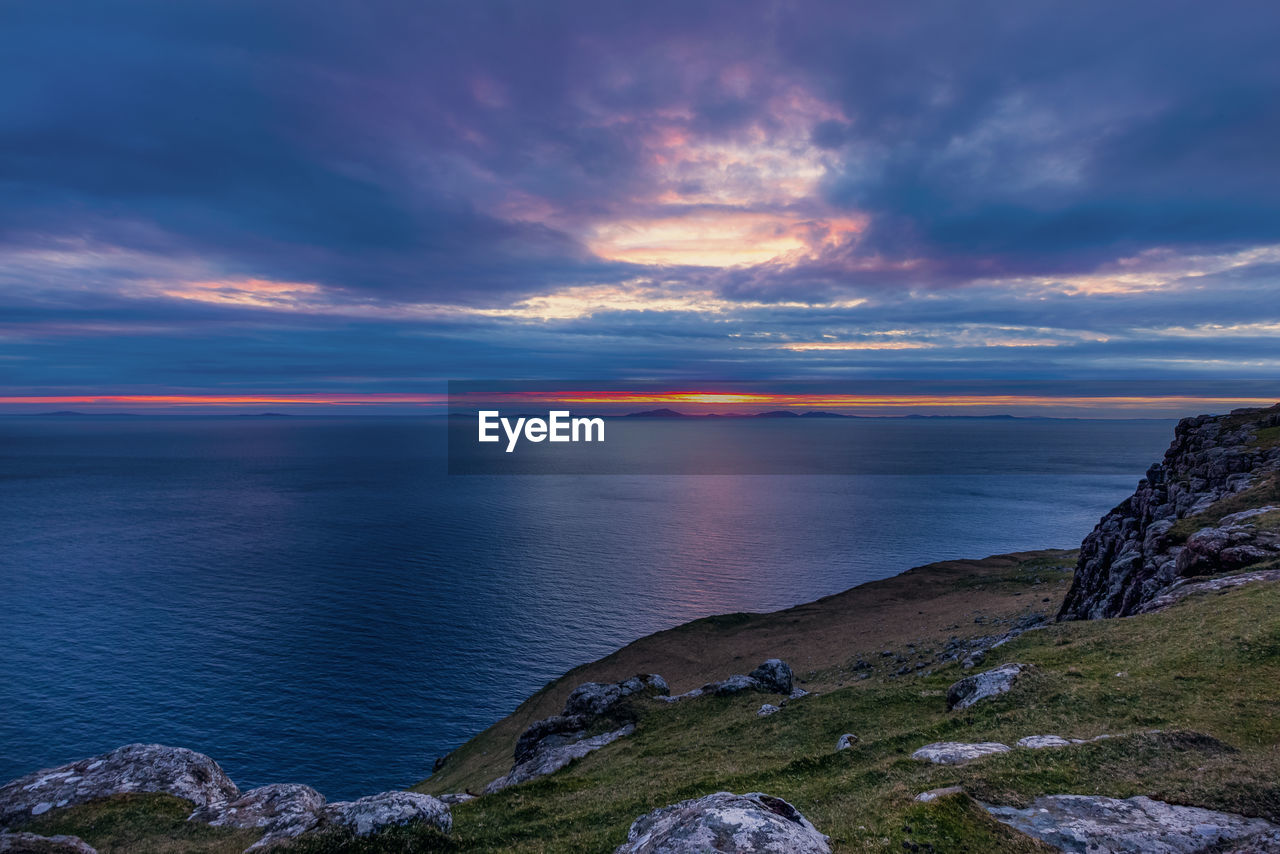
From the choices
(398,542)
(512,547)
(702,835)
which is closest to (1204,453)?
(702,835)

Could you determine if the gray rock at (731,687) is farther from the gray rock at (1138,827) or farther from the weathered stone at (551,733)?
the gray rock at (1138,827)

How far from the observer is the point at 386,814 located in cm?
1817

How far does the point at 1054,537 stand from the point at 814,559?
6719cm

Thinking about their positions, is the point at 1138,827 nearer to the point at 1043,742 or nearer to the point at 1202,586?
the point at 1043,742

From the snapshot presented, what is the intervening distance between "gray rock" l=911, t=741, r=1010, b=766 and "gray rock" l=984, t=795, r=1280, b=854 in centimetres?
495

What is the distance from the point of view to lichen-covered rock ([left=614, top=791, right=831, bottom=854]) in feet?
37.8

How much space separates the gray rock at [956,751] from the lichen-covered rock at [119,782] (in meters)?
31.3

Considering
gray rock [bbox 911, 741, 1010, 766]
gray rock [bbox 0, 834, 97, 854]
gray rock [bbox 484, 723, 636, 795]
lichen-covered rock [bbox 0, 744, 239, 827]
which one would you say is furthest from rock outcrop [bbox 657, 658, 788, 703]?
gray rock [bbox 0, 834, 97, 854]

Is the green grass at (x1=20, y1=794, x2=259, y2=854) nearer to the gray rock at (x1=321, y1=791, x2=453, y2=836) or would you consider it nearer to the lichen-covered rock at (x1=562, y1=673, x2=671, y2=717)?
the gray rock at (x1=321, y1=791, x2=453, y2=836)

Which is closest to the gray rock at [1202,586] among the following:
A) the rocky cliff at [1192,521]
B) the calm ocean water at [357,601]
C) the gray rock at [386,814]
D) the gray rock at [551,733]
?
the rocky cliff at [1192,521]

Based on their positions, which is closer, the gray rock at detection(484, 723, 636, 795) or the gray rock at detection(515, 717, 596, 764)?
the gray rock at detection(484, 723, 636, 795)

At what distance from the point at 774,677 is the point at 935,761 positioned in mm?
26214

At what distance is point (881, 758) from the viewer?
74.0 feet

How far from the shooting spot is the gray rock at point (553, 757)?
3628 centimetres
